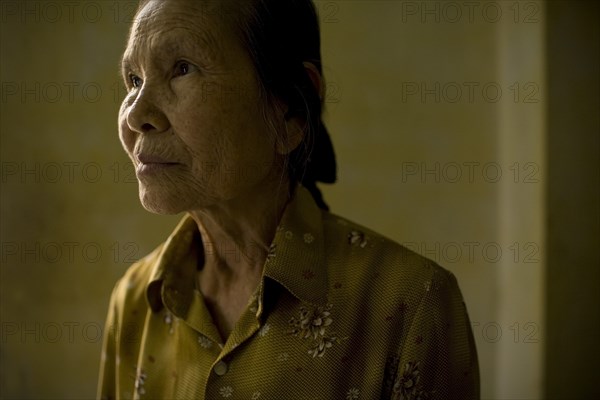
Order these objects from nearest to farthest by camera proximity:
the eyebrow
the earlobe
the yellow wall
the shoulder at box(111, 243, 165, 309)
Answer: the eyebrow < the earlobe < the shoulder at box(111, 243, 165, 309) < the yellow wall

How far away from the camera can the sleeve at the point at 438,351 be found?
0.95m

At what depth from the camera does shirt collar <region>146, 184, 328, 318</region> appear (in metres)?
0.97

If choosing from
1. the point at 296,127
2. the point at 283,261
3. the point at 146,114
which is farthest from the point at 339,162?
the point at 146,114

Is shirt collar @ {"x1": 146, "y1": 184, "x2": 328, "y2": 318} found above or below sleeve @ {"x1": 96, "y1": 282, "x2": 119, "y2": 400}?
above

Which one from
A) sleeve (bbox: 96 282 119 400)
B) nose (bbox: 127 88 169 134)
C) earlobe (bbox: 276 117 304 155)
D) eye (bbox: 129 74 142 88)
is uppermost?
eye (bbox: 129 74 142 88)

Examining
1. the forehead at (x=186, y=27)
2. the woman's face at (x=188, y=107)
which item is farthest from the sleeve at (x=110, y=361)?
the forehead at (x=186, y=27)

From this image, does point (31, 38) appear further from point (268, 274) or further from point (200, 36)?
point (268, 274)

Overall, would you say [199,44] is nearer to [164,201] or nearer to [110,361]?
[164,201]

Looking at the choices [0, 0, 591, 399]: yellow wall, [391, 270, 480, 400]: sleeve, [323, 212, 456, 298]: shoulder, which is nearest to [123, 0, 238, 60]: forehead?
[323, 212, 456, 298]: shoulder

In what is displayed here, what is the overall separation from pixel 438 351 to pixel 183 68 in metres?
0.66

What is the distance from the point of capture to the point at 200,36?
0.91 m

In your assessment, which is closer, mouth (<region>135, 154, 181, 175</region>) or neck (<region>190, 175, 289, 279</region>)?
mouth (<region>135, 154, 181, 175</region>)

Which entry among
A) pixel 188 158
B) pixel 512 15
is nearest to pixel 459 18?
pixel 512 15

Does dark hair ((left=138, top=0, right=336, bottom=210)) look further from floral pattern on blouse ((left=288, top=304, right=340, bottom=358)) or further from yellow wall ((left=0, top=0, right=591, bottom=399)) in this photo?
yellow wall ((left=0, top=0, right=591, bottom=399))
